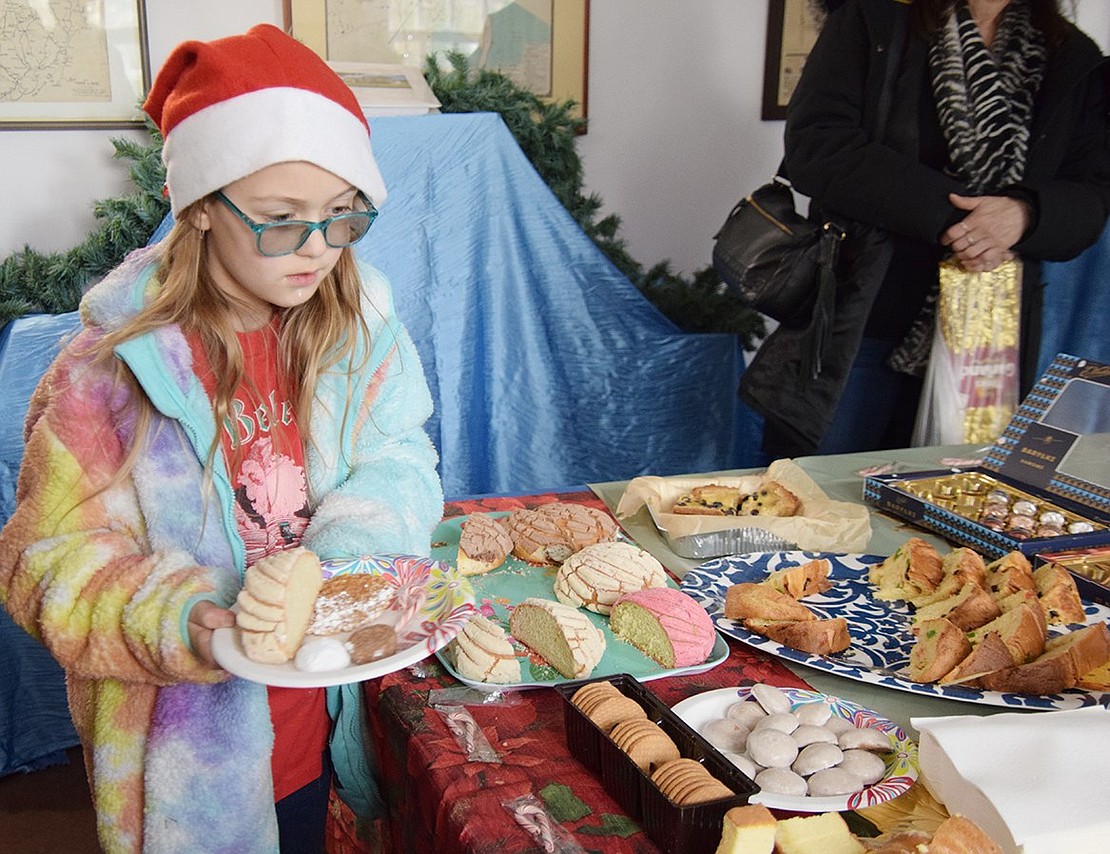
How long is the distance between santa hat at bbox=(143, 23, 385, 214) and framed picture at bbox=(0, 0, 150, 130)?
194cm

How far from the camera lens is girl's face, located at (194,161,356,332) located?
119 centimetres

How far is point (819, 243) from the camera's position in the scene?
2422 mm

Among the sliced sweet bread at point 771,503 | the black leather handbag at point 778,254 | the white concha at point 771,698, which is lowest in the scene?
the sliced sweet bread at point 771,503

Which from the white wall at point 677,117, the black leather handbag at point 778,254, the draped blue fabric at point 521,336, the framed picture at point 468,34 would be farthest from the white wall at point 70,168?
the black leather handbag at point 778,254

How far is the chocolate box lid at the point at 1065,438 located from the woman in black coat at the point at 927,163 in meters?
0.56

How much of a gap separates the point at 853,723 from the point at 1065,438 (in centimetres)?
91

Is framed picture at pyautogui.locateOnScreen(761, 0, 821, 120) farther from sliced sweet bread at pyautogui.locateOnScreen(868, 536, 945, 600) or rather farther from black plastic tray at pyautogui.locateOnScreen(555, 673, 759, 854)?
black plastic tray at pyautogui.locateOnScreen(555, 673, 759, 854)

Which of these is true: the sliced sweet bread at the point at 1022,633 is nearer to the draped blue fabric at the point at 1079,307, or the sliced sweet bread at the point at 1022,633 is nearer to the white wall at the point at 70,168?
the draped blue fabric at the point at 1079,307

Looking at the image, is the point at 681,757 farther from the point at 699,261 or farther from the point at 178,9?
the point at 699,261

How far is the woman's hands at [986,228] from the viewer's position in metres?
2.27

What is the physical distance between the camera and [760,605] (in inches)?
53.2

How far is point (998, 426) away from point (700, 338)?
1.00 m

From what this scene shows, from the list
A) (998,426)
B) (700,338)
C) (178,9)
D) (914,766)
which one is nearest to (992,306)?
(998,426)

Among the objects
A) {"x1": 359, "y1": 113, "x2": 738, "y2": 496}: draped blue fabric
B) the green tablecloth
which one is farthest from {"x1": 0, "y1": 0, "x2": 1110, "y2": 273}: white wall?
the green tablecloth
